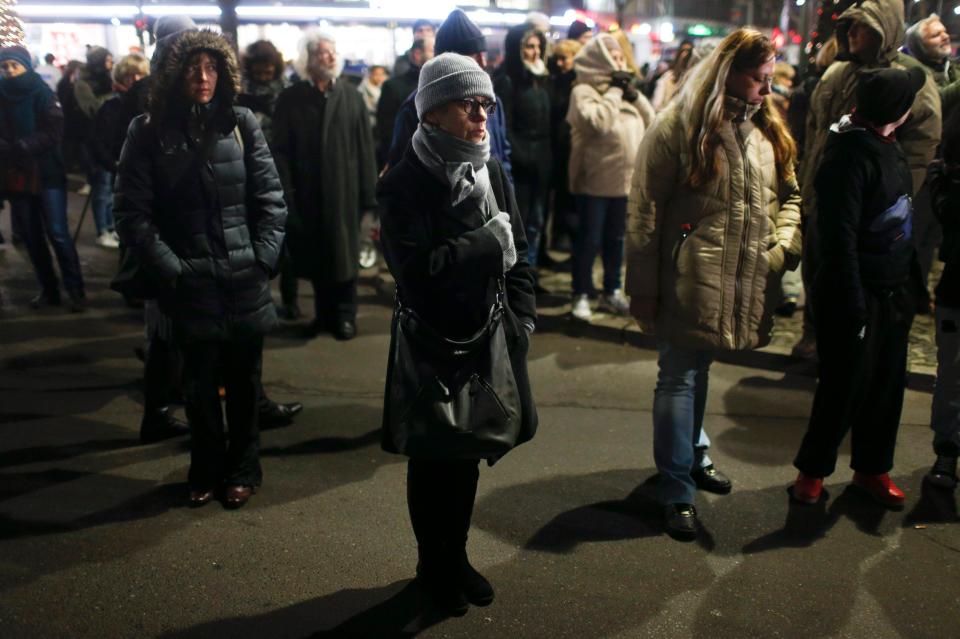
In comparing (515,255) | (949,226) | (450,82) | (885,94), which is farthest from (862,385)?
(450,82)

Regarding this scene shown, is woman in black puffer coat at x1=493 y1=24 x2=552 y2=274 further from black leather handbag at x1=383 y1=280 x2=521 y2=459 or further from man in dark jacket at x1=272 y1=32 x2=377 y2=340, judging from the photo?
black leather handbag at x1=383 y1=280 x2=521 y2=459

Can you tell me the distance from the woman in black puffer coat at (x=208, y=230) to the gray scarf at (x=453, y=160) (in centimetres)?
142

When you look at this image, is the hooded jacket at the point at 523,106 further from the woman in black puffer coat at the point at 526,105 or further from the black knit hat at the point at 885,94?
the black knit hat at the point at 885,94

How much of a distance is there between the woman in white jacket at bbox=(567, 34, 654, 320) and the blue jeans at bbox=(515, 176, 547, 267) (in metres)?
0.59

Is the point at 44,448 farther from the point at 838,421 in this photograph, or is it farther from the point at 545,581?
the point at 838,421

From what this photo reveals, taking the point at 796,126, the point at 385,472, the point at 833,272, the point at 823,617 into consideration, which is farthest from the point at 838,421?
the point at 796,126

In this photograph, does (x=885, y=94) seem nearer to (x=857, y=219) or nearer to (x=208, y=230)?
(x=857, y=219)

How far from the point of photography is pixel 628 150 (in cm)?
746

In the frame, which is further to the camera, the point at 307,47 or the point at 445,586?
the point at 307,47

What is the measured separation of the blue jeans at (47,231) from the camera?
26.1 ft

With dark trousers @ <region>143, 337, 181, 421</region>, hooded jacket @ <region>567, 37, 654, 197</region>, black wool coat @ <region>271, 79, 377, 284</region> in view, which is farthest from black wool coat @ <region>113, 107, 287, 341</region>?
Answer: hooded jacket @ <region>567, 37, 654, 197</region>

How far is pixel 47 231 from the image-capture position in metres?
8.09

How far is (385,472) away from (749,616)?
81.6 inches

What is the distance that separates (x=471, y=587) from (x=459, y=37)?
342 centimetres
